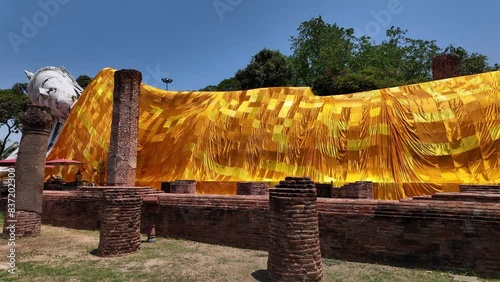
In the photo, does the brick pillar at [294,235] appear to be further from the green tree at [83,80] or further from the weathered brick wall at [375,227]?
the green tree at [83,80]

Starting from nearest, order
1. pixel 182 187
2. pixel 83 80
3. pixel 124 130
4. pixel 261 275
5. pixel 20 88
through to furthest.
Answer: pixel 261 275 → pixel 182 187 → pixel 124 130 → pixel 20 88 → pixel 83 80

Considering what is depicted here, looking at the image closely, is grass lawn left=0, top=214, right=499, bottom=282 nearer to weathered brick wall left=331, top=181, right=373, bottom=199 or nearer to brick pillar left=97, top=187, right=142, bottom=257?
brick pillar left=97, top=187, right=142, bottom=257

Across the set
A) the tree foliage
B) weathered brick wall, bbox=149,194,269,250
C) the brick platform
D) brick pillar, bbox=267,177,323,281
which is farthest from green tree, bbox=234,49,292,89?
brick pillar, bbox=267,177,323,281

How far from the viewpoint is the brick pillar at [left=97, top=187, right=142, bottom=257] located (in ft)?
21.3

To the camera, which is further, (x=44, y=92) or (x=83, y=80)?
(x=83, y=80)

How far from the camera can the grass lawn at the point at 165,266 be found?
503 centimetres

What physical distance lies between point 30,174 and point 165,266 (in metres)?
5.09

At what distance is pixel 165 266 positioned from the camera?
5.66 metres

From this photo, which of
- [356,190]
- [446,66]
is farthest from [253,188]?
[446,66]

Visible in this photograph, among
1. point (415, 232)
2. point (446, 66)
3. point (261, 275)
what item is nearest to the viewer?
point (261, 275)

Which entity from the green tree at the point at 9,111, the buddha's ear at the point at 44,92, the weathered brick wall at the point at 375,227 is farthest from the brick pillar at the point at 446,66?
the green tree at the point at 9,111

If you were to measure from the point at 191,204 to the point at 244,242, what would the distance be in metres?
1.57

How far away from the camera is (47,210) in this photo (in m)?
10.2

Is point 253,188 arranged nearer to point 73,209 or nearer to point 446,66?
point 73,209
